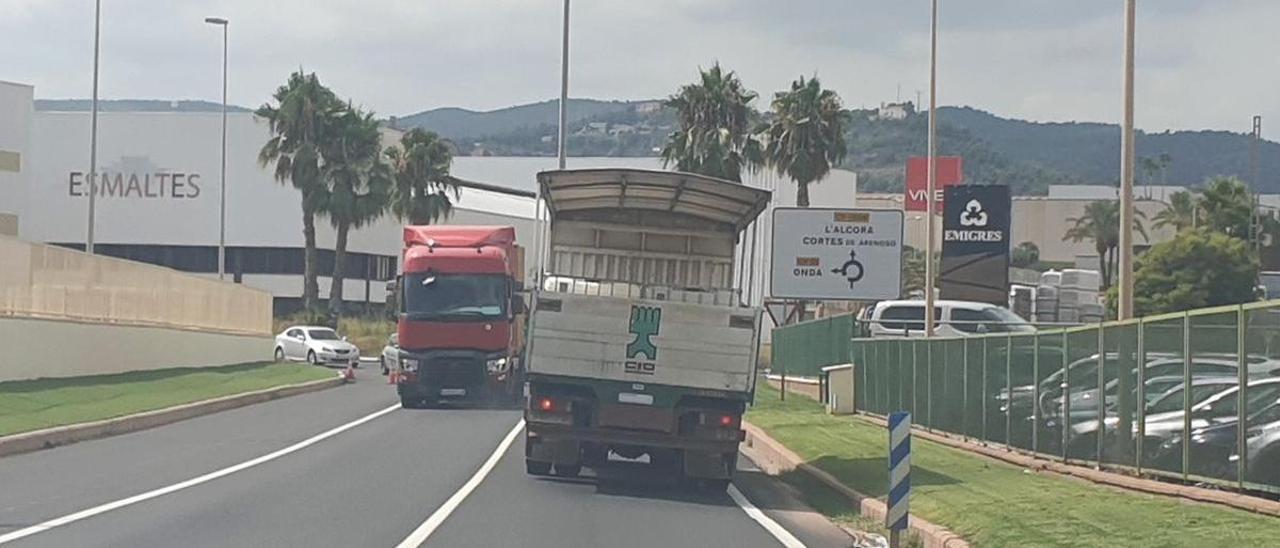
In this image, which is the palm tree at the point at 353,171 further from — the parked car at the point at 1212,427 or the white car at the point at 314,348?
the parked car at the point at 1212,427

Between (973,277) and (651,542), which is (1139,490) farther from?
(973,277)

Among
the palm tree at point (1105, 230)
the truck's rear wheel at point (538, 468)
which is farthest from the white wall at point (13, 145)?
the palm tree at point (1105, 230)

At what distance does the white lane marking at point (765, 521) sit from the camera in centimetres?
1512

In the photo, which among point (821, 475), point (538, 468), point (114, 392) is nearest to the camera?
point (538, 468)

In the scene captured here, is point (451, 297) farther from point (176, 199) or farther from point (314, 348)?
point (176, 199)

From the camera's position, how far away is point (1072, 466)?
20719mm

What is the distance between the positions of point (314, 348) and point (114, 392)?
25.8 metres

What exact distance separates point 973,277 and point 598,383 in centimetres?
3209

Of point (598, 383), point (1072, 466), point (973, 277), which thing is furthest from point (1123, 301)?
Result: point (973, 277)

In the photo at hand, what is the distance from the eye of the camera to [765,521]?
17.0 meters

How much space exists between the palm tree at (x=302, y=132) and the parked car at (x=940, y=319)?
32.1 metres

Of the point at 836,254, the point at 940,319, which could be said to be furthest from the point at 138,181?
the point at 940,319

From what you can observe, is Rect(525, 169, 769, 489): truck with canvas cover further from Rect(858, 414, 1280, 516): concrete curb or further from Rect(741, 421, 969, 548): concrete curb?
Rect(858, 414, 1280, 516): concrete curb

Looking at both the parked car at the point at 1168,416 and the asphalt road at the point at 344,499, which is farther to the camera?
the parked car at the point at 1168,416
